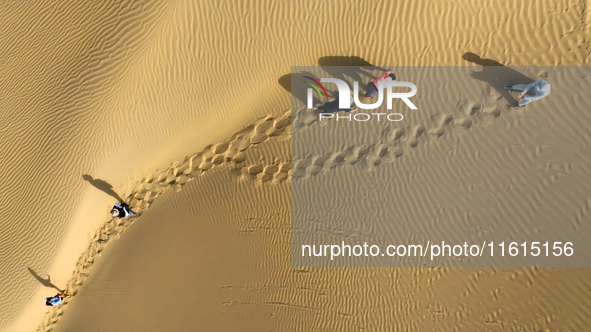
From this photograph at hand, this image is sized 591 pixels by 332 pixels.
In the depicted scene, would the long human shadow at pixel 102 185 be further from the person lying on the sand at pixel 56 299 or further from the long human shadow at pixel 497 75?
the long human shadow at pixel 497 75

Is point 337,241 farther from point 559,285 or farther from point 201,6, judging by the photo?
point 201,6

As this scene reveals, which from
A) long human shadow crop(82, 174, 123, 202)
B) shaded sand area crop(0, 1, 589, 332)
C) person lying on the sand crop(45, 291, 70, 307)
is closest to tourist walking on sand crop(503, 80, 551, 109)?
shaded sand area crop(0, 1, 589, 332)

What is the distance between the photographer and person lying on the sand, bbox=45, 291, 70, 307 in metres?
6.22

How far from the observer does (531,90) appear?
504cm

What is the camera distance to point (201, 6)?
587 centimetres

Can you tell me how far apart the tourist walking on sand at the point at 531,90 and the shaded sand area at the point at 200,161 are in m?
0.72

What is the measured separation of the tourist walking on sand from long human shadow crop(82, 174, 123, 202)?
29.6ft

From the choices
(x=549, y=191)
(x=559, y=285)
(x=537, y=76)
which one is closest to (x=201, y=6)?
(x=537, y=76)

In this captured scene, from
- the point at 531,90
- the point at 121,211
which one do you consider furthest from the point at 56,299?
the point at 531,90

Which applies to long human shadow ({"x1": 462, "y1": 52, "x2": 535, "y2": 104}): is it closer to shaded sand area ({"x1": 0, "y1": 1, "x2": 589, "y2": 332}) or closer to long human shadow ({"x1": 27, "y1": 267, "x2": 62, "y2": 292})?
shaded sand area ({"x1": 0, "y1": 1, "x2": 589, "y2": 332})

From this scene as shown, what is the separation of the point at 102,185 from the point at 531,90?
9577 millimetres
